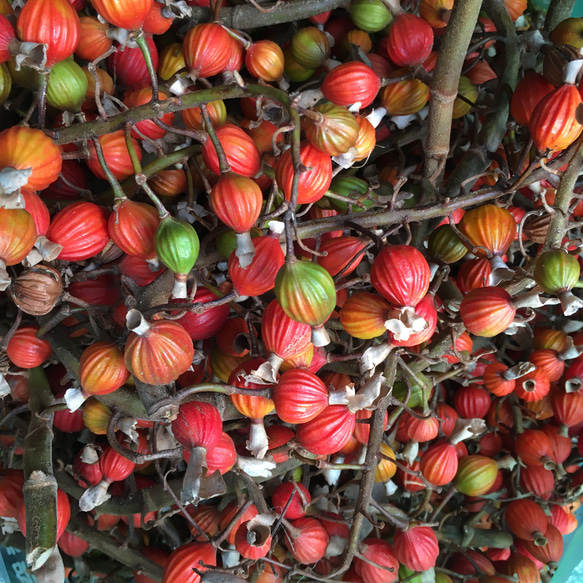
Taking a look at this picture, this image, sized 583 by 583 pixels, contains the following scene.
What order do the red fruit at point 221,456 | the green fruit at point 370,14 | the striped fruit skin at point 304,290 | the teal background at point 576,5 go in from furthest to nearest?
1. the teal background at point 576,5
2. the green fruit at point 370,14
3. the red fruit at point 221,456
4. the striped fruit skin at point 304,290

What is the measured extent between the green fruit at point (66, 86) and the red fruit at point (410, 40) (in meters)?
0.70

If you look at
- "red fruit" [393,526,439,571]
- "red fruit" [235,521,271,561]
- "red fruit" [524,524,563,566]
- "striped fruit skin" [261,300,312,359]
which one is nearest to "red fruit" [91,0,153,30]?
"striped fruit skin" [261,300,312,359]

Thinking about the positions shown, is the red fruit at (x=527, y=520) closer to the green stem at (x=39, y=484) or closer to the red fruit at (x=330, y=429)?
the red fruit at (x=330, y=429)

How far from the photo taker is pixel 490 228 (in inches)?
42.6

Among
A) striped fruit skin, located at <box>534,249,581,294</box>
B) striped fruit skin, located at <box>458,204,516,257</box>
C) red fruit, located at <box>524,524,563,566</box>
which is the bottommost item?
red fruit, located at <box>524,524,563,566</box>

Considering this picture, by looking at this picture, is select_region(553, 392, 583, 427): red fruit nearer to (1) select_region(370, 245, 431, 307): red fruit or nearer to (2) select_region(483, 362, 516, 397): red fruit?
(2) select_region(483, 362, 516, 397): red fruit

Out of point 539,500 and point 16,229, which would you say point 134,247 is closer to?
point 16,229

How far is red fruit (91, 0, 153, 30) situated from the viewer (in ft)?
2.86

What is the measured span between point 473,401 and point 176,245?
1.11 metres

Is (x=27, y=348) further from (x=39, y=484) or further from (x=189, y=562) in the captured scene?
(x=189, y=562)

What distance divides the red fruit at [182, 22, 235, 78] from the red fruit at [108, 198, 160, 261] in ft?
1.11

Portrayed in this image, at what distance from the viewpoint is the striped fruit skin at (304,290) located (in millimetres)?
819

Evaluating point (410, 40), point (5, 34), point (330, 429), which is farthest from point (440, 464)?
point (5, 34)

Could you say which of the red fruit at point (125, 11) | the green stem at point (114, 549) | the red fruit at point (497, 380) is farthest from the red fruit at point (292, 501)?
the red fruit at point (125, 11)
